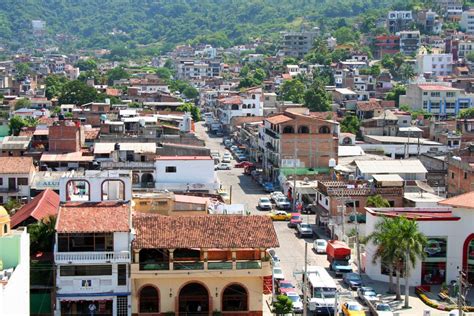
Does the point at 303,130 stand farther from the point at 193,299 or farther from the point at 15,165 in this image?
the point at 193,299

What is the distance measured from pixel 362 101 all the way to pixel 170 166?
47.3 meters

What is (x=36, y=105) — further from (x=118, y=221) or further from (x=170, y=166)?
(x=118, y=221)

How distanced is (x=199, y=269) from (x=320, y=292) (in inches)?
222

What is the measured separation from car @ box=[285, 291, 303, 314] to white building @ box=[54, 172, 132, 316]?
19.9 ft

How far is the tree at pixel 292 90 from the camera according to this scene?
3941 inches

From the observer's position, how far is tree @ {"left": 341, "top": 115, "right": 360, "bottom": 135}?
3024 inches

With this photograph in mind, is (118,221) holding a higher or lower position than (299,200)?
higher

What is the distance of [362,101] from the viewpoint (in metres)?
92.8

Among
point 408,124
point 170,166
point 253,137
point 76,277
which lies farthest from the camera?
point 408,124

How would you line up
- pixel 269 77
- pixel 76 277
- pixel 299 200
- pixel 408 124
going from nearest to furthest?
pixel 76 277, pixel 299 200, pixel 408 124, pixel 269 77

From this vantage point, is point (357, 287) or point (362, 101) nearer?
point (357, 287)

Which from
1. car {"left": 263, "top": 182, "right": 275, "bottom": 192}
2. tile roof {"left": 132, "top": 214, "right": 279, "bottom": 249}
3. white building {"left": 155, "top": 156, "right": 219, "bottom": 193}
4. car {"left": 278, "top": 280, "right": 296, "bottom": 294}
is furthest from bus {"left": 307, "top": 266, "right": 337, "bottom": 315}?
car {"left": 263, "top": 182, "right": 275, "bottom": 192}

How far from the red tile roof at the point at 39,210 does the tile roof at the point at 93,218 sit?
4538mm

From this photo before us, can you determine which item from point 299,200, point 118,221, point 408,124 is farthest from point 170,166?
point 408,124
